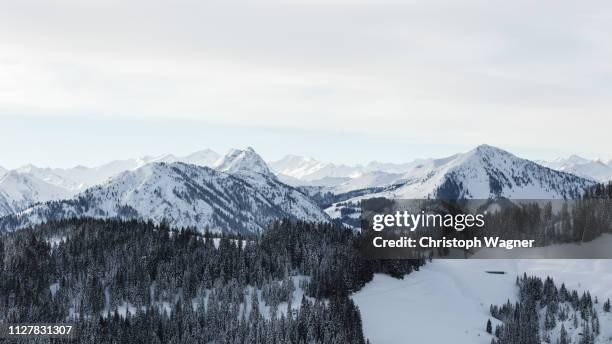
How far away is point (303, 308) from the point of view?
199m

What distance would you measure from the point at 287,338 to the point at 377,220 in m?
39.7

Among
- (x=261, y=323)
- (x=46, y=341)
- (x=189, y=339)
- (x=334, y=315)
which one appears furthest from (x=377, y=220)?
(x=46, y=341)

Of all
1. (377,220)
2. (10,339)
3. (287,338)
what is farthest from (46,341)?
(377,220)

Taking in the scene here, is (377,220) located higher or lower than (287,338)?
higher

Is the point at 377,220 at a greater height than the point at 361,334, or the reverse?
the point at 377,220

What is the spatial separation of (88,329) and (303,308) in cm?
6023

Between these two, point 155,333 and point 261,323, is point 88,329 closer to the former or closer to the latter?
point 155,333

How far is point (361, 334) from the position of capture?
19912cm

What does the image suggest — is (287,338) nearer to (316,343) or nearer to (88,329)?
(316,343)

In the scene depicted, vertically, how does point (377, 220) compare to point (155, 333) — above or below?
→ above

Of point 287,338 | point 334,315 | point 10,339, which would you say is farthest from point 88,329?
point 334,315

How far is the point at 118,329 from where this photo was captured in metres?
199

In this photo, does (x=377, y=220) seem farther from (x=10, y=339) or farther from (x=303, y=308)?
(x=10, y=339)

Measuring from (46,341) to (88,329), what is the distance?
449 inches
